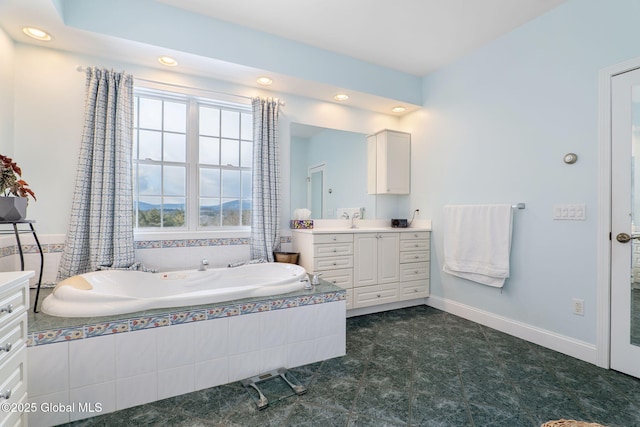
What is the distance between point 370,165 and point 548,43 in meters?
1.93

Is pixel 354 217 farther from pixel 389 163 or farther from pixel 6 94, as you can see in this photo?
pixel 6 94

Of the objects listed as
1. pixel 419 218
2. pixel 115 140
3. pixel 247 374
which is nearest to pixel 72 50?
pixel 115 140

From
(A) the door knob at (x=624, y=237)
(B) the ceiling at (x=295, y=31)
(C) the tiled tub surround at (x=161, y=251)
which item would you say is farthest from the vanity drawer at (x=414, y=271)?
(B) the ceiling at (x=295, y=31)

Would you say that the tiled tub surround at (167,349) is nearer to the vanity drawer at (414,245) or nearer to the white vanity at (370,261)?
the white vanity at (370,261)

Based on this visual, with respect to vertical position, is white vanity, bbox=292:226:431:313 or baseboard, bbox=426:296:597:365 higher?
white vanity, bbox=292:226:431:313

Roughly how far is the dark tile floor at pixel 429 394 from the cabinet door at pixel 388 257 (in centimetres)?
84

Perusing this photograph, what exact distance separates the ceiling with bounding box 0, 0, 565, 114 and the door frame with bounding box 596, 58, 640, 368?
32.9 inches

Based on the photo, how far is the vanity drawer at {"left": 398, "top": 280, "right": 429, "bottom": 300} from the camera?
330cm

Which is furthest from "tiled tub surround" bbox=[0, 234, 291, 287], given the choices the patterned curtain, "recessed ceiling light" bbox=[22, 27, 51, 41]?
"recessed ceiling light" bbox=[22, 27, 51, 41]

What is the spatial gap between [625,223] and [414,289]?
6.08 feet

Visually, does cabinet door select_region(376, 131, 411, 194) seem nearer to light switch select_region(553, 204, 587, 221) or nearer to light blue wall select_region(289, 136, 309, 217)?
light blue wall select_region(289, 136, 309, 217)

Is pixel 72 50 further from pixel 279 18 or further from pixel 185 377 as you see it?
pixel 185 377

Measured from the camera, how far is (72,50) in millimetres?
2396

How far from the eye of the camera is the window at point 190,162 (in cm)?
275
